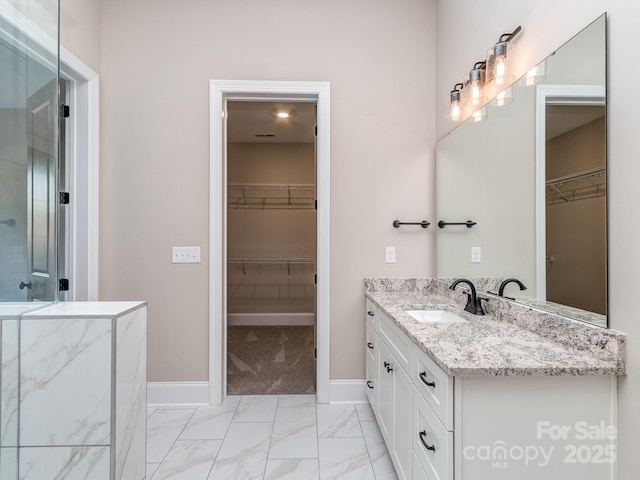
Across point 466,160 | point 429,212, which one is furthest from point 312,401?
point 466,160

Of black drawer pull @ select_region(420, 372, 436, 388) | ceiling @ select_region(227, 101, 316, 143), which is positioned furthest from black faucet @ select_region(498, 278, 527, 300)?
ceiling @ select_region(227, 101, 316, 143)

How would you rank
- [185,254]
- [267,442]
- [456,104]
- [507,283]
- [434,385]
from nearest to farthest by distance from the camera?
[434,385] < [507,283] < [267,442] < [456,104] < [185,254]

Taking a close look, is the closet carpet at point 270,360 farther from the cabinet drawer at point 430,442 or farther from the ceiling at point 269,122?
the ceiling at point 269,122

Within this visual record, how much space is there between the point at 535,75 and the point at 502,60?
0.27 meters

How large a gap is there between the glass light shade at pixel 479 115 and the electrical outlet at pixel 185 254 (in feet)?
6.73

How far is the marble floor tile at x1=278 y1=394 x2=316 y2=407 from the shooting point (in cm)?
249

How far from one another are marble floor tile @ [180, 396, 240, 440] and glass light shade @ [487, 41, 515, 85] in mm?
2617

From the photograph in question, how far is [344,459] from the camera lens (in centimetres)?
187

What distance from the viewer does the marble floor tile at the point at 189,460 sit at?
5.72 feet

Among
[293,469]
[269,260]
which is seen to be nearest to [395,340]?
[293,469]

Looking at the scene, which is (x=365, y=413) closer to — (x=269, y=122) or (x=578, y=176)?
(x=578, y=176)

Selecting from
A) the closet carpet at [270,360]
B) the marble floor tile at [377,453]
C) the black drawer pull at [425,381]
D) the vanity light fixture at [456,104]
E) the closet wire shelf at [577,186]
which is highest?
the vanity light fixture at [456,104]

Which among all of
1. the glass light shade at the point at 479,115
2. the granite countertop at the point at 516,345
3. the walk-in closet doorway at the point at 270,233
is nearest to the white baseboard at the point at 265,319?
the walk-in closet doorway at the point at 270,233

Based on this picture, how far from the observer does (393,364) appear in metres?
1.72
